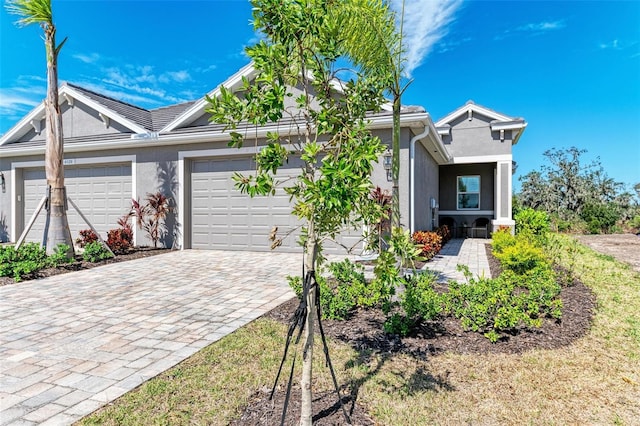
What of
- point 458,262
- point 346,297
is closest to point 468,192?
point 458,262

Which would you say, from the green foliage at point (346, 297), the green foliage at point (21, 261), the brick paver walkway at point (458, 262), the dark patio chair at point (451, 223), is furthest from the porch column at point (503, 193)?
the green foliage at point (21, 261)

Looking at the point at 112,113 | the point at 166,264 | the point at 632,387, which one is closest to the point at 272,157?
the point at 632,387

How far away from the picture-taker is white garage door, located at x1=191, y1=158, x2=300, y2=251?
10375 mm

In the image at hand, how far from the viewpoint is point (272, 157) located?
2.21 metres

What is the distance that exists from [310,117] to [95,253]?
8.51 metres

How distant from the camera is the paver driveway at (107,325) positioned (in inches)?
108

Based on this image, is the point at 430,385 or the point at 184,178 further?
the point at 184,178

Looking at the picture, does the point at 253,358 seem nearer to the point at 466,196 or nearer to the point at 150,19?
the point at 150,19

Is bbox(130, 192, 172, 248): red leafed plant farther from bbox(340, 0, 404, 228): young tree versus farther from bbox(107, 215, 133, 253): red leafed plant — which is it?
bbox(340, 0, 404, 228): young tree

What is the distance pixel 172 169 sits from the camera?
35.9ft

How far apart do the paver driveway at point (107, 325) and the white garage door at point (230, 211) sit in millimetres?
2472

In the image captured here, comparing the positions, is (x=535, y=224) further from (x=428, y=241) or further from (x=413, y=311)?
(x=413, y=311)

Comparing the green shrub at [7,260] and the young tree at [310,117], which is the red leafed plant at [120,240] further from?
the young tree at [310,117]

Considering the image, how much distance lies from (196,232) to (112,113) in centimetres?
461
